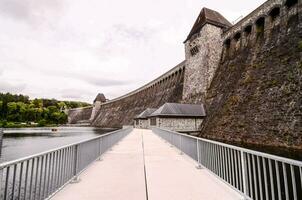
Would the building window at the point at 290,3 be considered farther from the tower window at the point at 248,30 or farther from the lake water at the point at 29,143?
the lake water at the point at 29,143

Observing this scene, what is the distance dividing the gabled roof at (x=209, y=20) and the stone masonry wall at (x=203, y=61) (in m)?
0.75

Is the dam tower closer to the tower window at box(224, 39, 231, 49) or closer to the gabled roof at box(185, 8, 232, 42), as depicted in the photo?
the gabled roof at box(185, 8, 232, 42)

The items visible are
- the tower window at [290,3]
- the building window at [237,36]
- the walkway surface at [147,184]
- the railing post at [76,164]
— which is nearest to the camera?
the walkway surface at [147,184]

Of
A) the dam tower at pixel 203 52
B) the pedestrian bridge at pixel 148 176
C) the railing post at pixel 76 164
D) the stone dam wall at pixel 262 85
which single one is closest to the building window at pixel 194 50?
the dam tower at pixel 203 52

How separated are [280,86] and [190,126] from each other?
46.4 feet

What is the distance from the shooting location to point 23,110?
8631 centimetres

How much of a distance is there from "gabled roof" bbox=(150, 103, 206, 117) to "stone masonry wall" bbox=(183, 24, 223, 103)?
2.22 meters

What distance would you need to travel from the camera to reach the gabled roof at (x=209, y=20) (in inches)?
1325

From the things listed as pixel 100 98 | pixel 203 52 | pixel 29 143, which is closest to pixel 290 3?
pixel 203 52

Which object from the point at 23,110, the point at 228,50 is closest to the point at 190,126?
the point at 228,50

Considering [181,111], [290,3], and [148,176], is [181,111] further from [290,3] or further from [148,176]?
[148,176]

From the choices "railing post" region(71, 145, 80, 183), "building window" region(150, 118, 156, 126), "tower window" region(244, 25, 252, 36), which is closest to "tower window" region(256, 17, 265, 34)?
"tower window" region(244, 25, 252, 36)

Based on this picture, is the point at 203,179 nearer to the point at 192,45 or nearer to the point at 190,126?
the point at 190,126

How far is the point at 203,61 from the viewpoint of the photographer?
33375 millimetres
